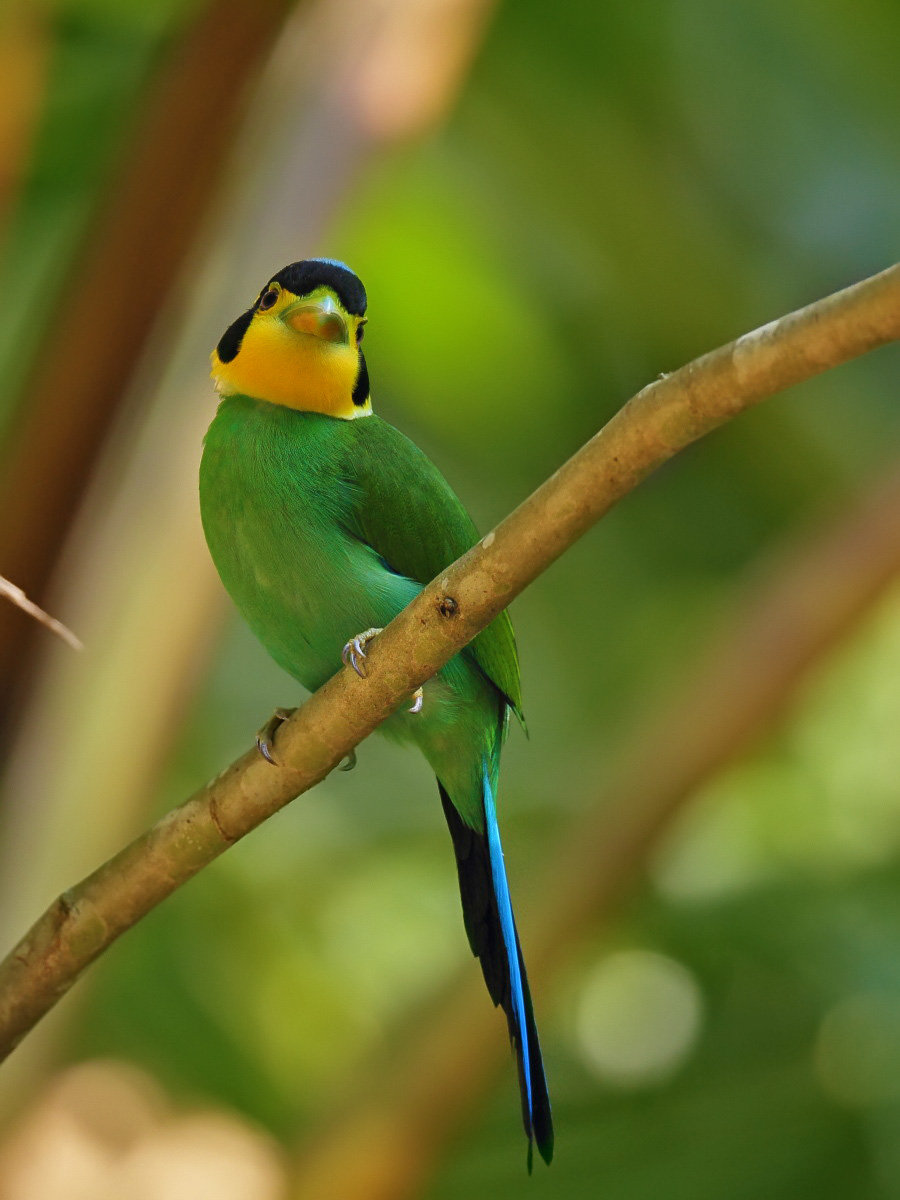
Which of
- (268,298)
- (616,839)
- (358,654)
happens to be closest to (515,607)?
(616,839)

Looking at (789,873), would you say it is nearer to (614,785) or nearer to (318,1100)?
(614,785)

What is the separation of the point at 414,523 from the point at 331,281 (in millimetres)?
350

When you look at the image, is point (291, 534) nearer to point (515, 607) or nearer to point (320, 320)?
point (320, 320)

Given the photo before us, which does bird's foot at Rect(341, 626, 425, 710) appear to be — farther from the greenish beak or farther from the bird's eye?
the bird's eye

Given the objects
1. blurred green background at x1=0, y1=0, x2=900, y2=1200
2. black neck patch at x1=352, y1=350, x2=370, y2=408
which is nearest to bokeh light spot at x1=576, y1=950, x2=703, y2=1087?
blurred green background at x1=0, y1=0, x2=900, y2=1200

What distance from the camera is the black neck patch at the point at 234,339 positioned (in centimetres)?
224

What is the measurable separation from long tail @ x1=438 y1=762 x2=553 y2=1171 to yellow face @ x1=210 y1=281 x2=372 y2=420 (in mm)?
595

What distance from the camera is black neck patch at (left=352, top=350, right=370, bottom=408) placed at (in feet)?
7.32

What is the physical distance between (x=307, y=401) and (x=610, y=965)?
256 centimetres

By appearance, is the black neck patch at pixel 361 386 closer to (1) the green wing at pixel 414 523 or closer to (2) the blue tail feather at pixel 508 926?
(1) the green wing at pixel 414 523

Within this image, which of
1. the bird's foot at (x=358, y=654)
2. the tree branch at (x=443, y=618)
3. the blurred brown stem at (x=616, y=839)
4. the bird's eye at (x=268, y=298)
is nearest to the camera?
the tree branch at (x=443, y=618)

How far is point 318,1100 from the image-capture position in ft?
13.1

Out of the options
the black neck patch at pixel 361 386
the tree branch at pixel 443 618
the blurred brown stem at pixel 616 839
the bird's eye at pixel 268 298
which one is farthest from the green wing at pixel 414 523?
the blurred brown stem at pixel 616 839

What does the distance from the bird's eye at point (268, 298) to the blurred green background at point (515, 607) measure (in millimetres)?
594
